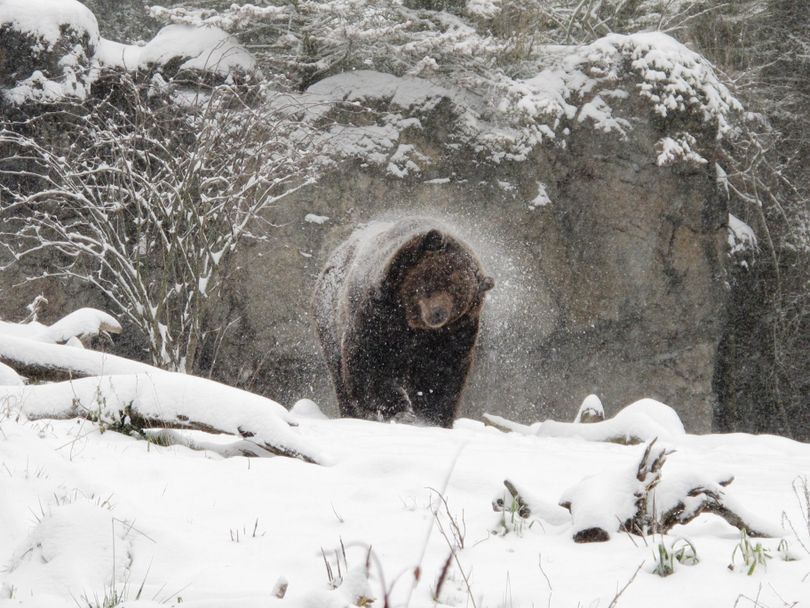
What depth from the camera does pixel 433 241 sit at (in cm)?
587

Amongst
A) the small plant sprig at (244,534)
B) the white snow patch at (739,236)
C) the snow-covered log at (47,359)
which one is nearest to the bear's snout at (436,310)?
the snow-covered log at (47,359)

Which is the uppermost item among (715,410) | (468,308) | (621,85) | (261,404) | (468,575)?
(621,85)

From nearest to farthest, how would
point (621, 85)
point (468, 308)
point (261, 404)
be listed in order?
point (261, 404)
point (468, 308)
point (621, 85)

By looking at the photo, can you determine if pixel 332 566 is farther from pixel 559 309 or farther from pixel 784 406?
pixel 784 406

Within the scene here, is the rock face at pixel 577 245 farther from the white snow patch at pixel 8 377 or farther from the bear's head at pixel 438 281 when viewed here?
the white snow patch at pixel 8 377

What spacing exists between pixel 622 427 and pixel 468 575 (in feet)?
12.7

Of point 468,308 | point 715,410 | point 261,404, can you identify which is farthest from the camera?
point 715,410

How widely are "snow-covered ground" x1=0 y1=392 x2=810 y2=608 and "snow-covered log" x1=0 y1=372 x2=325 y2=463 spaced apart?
3.1 inches

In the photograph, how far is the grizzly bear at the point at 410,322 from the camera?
5.86 meters

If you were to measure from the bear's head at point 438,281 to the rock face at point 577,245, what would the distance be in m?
4.15

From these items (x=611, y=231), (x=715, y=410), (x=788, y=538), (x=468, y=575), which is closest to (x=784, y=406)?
(x=715, y=410)

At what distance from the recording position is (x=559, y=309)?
33.5ft

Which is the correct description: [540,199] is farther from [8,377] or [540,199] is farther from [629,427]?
[8,377]

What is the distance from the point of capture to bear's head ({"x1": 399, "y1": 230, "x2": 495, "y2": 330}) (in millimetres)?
5818
